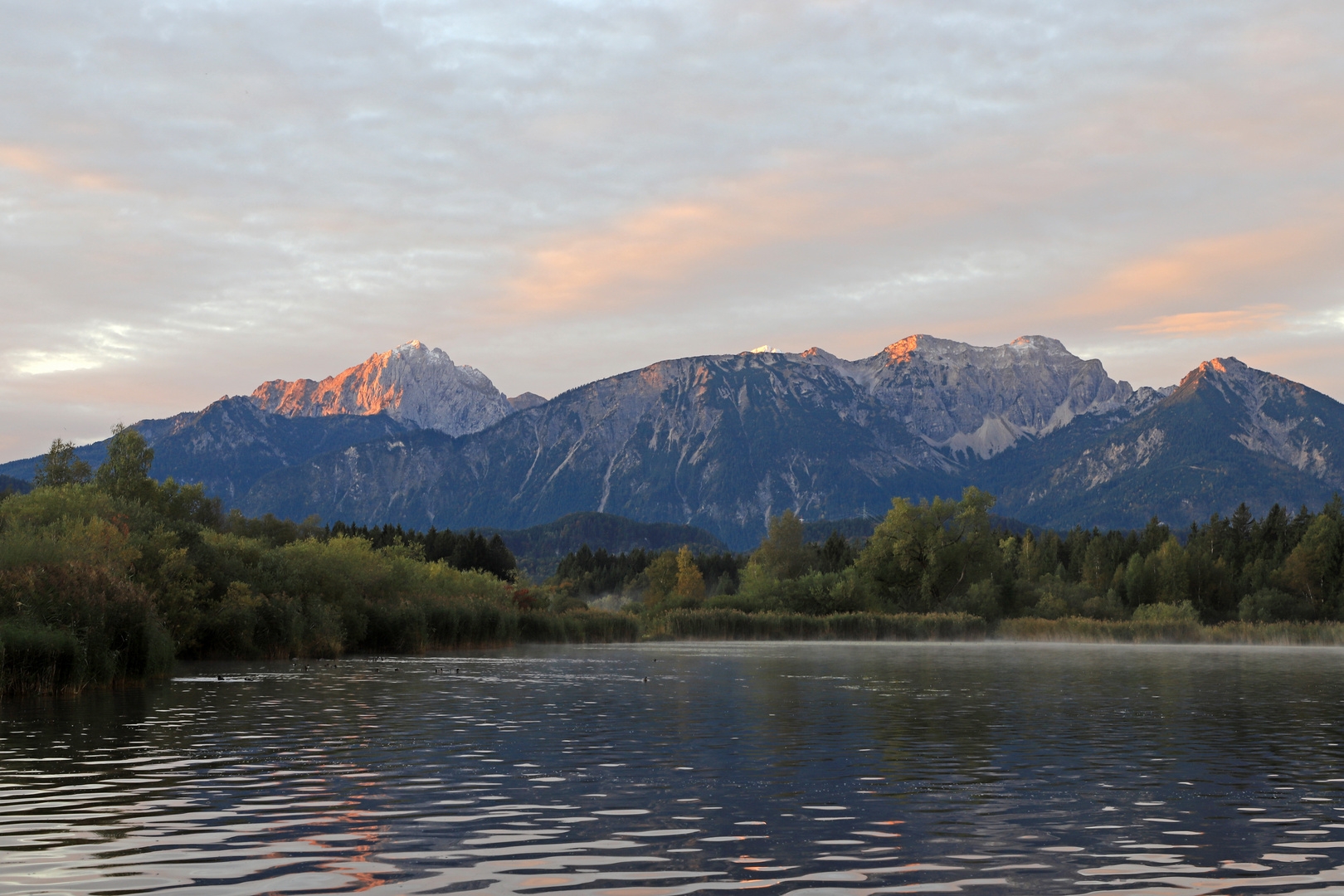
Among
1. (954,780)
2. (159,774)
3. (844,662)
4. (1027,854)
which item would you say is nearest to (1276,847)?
(1027,854)

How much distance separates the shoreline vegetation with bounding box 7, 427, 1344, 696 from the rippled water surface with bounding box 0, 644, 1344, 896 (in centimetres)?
372

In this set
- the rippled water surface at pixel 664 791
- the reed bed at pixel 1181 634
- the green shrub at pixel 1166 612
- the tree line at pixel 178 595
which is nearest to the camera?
the rippled water surface at pixel 664 791

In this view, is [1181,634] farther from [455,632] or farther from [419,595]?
[419,595]

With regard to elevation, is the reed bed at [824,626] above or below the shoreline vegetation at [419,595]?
below

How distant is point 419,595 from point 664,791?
239 feet

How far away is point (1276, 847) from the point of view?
59.5ft

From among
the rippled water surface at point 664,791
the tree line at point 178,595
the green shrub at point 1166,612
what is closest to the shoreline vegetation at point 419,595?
the tree line at point 178,595

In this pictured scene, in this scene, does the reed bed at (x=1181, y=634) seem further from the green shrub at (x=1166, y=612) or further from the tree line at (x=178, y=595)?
the tree line at (x=178, y=595)

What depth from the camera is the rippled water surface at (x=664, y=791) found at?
1606cm

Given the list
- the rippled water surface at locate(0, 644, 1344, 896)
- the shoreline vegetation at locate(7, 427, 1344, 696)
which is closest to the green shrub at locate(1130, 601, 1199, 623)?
the shoreline vegetation at locate(7, 427, 1344, 696)

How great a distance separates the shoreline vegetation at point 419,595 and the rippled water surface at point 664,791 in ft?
12.2

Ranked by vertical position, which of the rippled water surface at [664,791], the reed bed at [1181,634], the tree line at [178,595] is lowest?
the reed bed at [1181,634]

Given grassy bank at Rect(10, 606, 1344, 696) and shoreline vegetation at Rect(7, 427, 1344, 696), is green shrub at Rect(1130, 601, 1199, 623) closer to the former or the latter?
shoreline vegetation at Rect(7, 427, 1344, 696)

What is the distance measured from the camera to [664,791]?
23188 mm
